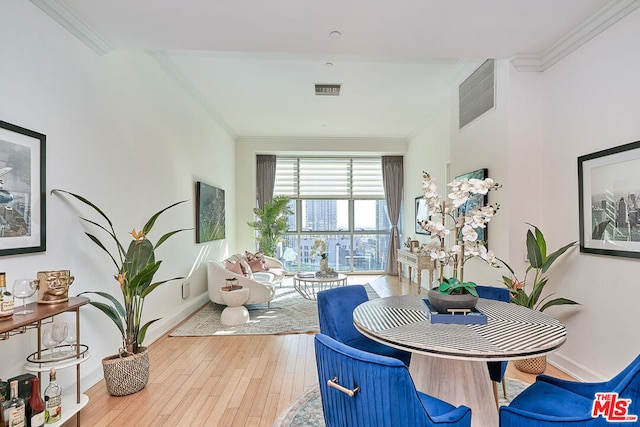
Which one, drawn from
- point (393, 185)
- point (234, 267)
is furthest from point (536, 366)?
point (393, 185)

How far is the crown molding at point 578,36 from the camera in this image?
2395 mm

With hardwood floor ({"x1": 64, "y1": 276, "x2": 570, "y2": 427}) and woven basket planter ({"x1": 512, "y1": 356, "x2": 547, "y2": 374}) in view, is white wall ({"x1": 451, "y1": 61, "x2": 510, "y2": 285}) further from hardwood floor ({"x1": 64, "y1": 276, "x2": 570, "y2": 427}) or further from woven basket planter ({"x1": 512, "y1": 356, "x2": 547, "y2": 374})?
hardwood floor ({"x1": 64, "y1": 276, "x2": 570, "y2": 427})

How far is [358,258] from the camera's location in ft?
27.2

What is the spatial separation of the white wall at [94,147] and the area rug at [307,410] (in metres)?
1.61

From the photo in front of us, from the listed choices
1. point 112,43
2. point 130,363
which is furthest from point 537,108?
point 130,363

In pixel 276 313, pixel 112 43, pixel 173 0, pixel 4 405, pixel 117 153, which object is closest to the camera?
pixel 4 405

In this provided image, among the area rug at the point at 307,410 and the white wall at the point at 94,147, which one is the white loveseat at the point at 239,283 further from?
the area rug at the point at 307,410

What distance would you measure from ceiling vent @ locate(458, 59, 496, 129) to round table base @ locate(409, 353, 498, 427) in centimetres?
281

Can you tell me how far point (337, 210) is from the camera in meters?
8.29

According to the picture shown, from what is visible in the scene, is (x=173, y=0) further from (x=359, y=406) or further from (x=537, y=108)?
(x=537, y=108)

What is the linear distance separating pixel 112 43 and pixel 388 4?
2.28 m

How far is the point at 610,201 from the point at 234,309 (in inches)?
158

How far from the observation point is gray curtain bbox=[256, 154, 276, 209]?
7.91 metres

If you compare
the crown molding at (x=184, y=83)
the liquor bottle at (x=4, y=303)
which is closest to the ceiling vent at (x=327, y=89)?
the crown molding at (x=184, y=83)
